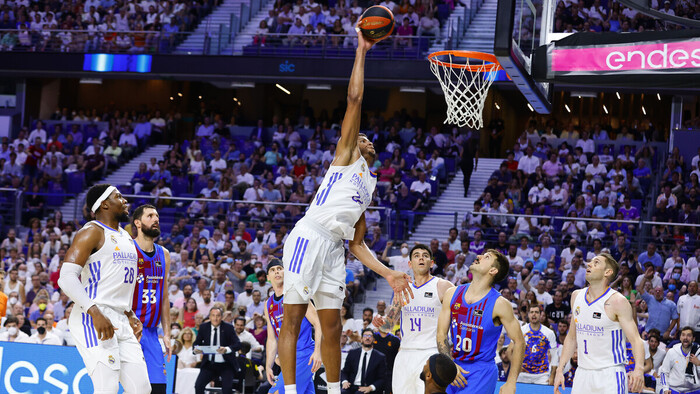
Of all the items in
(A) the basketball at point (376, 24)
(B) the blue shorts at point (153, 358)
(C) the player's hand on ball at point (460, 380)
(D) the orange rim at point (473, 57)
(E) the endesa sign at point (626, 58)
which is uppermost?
(D) the orange rim at point (473, 57)

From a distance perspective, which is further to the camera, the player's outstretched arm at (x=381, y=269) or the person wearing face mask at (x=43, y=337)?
the person wearing face mask at (x=43, y=337)

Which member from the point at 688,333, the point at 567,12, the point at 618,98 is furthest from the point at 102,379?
the point at 618,98

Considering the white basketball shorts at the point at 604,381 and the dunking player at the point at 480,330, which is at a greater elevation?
the dunking player at the point at 480,330

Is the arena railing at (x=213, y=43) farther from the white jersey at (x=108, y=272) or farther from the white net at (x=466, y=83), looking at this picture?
the white jersey at (x=108, y=272)

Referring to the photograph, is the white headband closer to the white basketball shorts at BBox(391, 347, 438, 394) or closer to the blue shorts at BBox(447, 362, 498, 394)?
the blue shorts at BBox(447, 362, 498, 394)

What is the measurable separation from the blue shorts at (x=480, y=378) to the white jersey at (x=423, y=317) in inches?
54.1

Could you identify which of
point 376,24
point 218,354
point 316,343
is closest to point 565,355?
point 316,343

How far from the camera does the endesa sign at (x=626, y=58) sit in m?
8.16

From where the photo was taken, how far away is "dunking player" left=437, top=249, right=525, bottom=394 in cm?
823

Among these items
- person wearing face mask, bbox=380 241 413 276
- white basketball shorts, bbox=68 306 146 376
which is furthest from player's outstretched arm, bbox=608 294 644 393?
person wearing face mask, bbox=380 241 413 276

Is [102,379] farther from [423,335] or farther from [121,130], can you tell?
[121,130]

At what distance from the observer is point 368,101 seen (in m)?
30.3

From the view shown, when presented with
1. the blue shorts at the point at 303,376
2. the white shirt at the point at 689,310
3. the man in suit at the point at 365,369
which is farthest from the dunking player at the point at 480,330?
the white shirt at the point at 689,310

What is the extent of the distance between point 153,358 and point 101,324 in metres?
1.94
